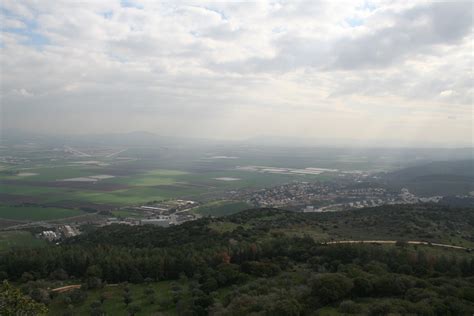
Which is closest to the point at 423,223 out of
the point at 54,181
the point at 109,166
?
the point at 54,181

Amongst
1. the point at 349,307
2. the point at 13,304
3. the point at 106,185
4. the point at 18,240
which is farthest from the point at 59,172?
the point at 349,307

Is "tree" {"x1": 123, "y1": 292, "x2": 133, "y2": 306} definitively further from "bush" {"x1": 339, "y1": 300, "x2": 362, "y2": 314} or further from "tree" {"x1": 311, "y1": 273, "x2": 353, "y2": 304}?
"bush" {"x1": 339, "y1": 300, "x2": 362, "y2": 314}

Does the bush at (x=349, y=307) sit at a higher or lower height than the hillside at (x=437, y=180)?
higher

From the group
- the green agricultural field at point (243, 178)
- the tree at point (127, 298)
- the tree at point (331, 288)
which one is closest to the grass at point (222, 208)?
the green agricultural field at point (243, 178)

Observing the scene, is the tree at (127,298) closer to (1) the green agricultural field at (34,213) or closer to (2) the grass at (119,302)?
(2) the grass at (119,302)

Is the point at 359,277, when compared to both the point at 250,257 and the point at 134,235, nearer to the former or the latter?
the point at 250,257

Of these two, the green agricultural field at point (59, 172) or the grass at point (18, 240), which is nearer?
the grass at point (18, 240)

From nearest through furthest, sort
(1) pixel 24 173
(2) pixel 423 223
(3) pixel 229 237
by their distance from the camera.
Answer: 1. (3) pixel 229 237
2. (2) pixel 423 223
3. (1) pixel 24 173
